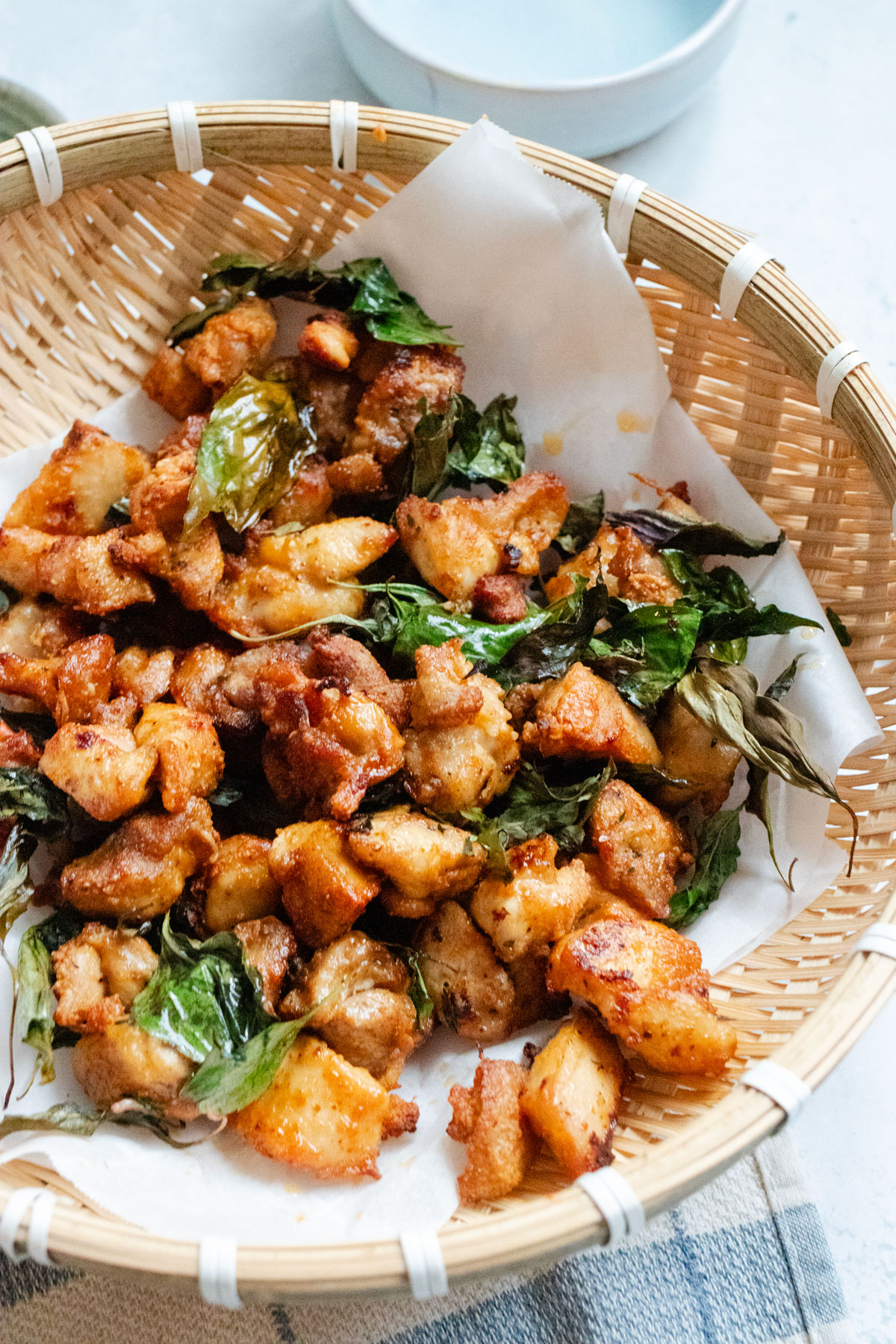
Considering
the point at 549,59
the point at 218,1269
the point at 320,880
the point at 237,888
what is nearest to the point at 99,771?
the point at 237,888

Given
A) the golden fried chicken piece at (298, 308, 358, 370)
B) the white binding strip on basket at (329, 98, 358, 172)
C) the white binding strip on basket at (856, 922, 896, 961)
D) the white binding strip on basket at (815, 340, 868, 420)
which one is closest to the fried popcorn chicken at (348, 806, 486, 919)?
the white binding strip on basket at (856, 922, 896, 961)

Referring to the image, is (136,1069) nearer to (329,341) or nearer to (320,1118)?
(320,1118)

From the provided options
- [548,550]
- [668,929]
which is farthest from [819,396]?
[668,929]

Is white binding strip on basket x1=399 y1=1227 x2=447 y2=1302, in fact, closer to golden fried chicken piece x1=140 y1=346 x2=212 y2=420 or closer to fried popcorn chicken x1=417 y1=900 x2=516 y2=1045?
fried popcorn chicken x1=417 y1=900 x2=516 y2=1045

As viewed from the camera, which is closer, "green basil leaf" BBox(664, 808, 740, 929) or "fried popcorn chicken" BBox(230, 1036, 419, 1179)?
"fried popcorn chicken" BBox(230, 1036, 419, 1179)

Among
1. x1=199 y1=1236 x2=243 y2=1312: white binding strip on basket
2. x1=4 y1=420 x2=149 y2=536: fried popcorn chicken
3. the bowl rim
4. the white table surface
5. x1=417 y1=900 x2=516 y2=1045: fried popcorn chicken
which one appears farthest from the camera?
the white table surface

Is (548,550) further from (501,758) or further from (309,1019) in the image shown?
(309,1019)

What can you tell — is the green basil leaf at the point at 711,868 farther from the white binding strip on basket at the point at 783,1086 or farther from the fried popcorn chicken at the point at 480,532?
the fried popcorn chicken at the point at 480,532
